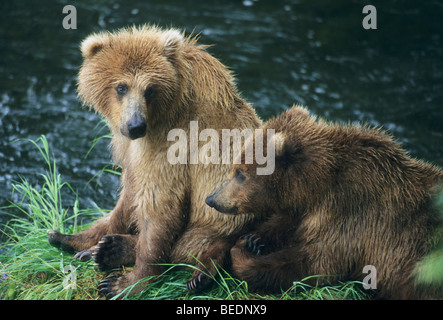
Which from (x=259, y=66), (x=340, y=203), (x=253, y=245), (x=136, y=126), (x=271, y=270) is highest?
(x=259, y=66)

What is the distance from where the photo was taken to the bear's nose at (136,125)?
222 inches

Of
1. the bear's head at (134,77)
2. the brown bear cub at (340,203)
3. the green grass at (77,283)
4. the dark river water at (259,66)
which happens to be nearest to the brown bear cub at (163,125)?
the bear's head at (134,77)

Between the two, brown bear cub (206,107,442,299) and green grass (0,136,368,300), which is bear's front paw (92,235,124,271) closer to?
green grass (0,136,368,300)

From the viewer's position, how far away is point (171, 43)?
602 cm

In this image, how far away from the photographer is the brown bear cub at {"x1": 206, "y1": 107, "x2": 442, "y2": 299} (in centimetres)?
576

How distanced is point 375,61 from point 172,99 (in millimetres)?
8210

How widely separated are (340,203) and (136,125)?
2.13 metres

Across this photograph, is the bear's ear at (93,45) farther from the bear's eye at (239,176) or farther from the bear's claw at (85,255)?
the bear's claw at (85,255)

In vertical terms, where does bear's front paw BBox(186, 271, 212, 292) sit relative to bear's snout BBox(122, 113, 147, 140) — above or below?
below

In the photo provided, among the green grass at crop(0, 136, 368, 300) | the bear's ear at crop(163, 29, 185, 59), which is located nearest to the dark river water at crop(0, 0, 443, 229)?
the green grass at crop(0, 136, 368, 300)

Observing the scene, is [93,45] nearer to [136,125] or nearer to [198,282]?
[136,125]

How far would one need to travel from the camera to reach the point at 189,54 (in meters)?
6.30

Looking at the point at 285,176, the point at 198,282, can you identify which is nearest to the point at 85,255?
the point at 198,282

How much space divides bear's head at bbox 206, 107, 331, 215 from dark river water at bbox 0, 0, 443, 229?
4369mm
